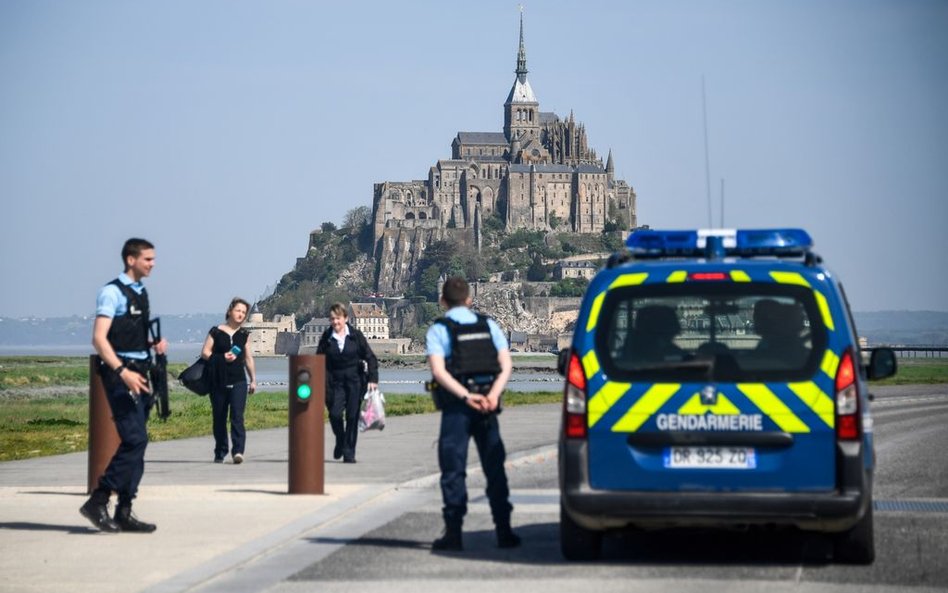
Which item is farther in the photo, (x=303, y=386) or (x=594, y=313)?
(x=303, y=386)

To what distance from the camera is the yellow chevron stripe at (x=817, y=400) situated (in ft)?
31.3

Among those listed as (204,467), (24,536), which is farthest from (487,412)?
(204,467)

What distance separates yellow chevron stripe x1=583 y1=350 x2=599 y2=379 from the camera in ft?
32.1

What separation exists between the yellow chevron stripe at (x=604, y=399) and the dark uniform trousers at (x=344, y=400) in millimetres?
7679

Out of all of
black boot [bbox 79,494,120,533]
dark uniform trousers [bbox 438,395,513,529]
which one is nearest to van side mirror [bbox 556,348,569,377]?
dark uniform trousers [bbox 438,395,513,529]

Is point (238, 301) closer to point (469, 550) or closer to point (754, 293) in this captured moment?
point (469, 550)

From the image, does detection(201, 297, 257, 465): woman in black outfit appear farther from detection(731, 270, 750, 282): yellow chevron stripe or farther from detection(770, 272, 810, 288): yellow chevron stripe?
detection(770, 272, 810, 288): yellow chevron stripe

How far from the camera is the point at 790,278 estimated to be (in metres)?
9.71

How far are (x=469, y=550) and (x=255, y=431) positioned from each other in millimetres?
12844

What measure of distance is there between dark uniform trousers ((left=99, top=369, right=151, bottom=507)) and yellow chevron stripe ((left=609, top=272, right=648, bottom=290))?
3.41 m

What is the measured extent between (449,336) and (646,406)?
160cm

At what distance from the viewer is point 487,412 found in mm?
10781

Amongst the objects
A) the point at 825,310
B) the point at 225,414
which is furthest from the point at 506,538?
the point at 225,414

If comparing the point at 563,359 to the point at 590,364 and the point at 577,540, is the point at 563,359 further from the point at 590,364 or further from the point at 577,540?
the point at 577,540
